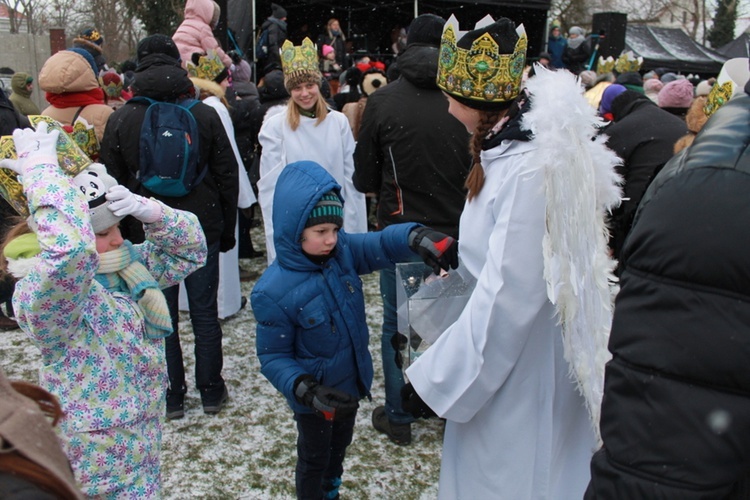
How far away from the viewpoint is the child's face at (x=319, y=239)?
2.49m

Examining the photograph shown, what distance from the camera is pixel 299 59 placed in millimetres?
4492

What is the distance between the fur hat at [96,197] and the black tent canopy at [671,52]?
60.6ft

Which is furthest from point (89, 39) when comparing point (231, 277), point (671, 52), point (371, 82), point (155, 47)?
point (671, 52)

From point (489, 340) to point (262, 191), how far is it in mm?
3136

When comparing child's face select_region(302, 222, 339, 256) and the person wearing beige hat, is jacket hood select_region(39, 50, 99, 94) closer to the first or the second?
the person wearing beige hat

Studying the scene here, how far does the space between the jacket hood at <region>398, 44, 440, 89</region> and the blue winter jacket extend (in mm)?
1187

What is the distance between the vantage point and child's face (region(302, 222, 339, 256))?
8.16 ft

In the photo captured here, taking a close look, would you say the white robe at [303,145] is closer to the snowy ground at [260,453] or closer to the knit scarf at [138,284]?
the snowy ground at [260,453]

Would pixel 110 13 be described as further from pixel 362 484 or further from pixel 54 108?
pixel 362 484

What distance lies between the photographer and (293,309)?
8.19ft

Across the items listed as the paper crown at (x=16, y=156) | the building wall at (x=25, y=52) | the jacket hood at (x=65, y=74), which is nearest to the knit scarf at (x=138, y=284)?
the paper crown at (x=16, y=156)

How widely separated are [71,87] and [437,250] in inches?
117

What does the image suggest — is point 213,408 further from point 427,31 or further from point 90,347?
point 427,31

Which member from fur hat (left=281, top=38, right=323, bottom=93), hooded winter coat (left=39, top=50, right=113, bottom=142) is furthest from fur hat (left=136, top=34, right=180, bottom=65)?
fur hat (left=281, top=38, right=323, bottom=93)
